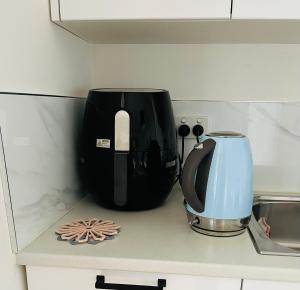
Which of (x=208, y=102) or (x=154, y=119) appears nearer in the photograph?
(x=154, y=119)

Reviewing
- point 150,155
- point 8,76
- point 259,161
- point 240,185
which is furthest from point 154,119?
point 259,161

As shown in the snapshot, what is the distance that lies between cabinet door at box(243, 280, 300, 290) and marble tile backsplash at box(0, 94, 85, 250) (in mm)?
534

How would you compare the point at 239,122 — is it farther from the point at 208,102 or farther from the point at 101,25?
the point at 101,25

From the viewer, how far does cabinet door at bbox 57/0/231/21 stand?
815 mm

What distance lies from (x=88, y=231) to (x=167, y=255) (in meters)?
0.23

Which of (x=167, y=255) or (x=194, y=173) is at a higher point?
(x=194, y=173)

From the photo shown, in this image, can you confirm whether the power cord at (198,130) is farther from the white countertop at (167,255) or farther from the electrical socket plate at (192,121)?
the white countertop at (167,255)

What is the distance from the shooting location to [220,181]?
81 centimetres

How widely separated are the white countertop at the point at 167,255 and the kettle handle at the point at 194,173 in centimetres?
10

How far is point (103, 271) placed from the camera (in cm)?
74

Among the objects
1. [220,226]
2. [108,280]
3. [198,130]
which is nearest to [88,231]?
Answer: [108,280]

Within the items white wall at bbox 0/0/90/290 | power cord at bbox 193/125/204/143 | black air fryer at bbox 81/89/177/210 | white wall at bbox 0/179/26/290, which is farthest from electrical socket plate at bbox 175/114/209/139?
white wall at bbox 0/179/26/290

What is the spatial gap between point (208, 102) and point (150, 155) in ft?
1.31

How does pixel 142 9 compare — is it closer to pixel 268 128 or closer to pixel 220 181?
pixel 220 181
